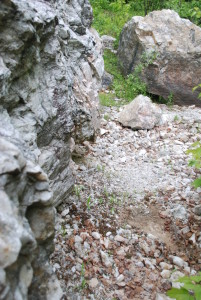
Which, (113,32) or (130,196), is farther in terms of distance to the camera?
(113,32)

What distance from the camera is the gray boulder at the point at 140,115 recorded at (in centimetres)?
648

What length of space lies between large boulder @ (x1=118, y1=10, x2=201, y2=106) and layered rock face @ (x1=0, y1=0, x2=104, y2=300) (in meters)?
3.21

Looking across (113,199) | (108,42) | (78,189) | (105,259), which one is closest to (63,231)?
(105,259)

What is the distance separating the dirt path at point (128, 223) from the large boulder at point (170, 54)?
219 cm

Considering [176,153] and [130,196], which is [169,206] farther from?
[176,153]

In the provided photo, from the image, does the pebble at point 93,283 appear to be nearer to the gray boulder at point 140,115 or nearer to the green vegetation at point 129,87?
the gray boulder at point 140,115

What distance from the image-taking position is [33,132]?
2.68 metres

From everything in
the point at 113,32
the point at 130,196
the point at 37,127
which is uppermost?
the point at 37,127

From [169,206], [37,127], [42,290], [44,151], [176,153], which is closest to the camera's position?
[42,290]

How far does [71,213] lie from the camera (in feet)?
13.1

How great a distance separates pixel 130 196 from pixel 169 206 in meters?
0.59

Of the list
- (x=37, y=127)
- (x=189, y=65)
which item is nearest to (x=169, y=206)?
(x=37, y=127)

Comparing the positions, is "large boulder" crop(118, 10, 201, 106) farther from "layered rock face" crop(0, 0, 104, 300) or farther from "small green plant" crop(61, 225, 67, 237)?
"small green plant" crop(61, 225, 67, 237)

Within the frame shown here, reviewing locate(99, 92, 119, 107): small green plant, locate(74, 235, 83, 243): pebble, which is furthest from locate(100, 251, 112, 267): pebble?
locate(99, 92, 119, 107): small green plant
